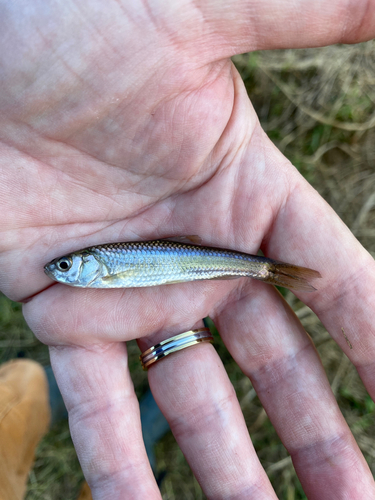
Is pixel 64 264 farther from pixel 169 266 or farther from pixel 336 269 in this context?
pixel 336 269

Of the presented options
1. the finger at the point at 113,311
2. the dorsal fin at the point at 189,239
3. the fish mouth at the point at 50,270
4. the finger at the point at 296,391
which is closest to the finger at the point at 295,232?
the dorsal fin at the point at 189,239

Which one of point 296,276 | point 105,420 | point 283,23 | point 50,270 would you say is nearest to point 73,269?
point 50,270

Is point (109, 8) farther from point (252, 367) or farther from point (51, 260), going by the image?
point (252, 367)

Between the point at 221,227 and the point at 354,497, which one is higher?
the point at 221,227

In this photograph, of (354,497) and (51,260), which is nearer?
(354,497)

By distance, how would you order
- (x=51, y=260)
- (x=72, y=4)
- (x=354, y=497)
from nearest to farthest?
(x=72, y=4), (x=354, y=497), (x=51, y=260)

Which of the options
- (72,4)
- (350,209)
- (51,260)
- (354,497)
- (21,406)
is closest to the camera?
(72,4)

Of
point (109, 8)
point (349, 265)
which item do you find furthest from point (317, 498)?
point (109, 8)

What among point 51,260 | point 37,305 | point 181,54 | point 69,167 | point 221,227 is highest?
point 181,54

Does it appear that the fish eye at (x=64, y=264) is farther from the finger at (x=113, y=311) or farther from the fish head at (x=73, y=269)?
the finger at (x=113, y=311)
